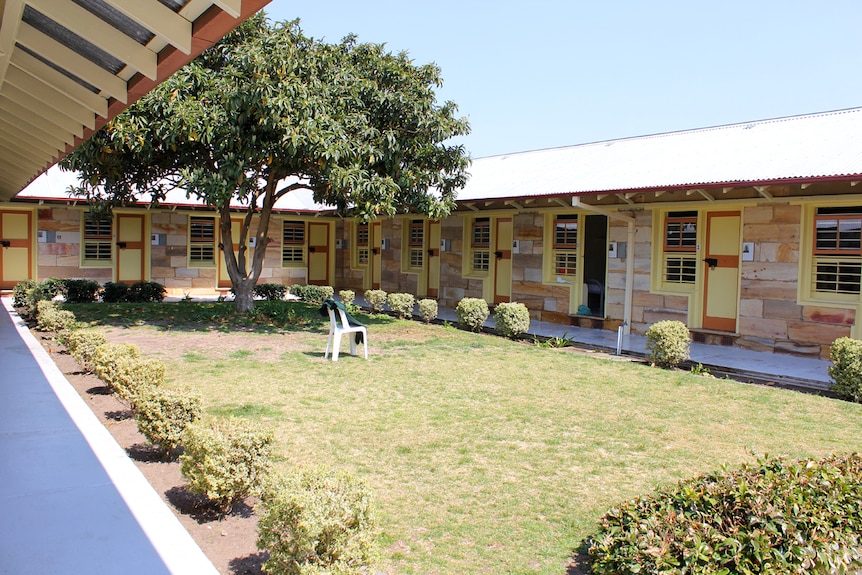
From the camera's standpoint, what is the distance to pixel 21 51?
14.5ft

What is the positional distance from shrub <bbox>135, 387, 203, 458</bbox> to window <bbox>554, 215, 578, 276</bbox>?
382 inches

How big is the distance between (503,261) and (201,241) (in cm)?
915

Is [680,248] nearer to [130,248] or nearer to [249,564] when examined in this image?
[249,564]

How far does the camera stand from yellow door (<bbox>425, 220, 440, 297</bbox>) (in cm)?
1731

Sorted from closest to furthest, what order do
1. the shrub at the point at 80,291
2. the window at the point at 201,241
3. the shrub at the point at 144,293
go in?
1. the shrub at the point at 80,291
2. the shrub at the point at 144,293
3. the window at the point at 201,241

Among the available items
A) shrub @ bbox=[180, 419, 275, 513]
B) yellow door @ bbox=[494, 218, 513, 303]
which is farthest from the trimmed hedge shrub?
shrub @ bbox=[180, 419, 275, 513]

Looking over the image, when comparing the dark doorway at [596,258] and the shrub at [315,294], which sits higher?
the dark doorway at [596,258]

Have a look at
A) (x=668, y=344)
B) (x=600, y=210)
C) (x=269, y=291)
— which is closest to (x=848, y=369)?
(x=668, y=344)

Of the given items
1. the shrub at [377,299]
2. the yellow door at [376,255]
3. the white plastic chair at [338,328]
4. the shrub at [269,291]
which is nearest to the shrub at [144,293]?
the shrub at [269,291]

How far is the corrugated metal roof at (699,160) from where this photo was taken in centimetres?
984

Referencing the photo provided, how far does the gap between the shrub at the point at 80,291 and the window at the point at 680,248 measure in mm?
12633

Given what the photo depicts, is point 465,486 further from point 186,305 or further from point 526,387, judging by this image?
point 186,305

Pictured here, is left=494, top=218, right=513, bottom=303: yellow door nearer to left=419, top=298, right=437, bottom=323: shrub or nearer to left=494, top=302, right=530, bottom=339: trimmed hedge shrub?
left=419, top=298, right=437, bottom=323: shrub

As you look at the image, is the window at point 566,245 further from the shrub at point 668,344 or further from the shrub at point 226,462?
the shrub at point 226,462
